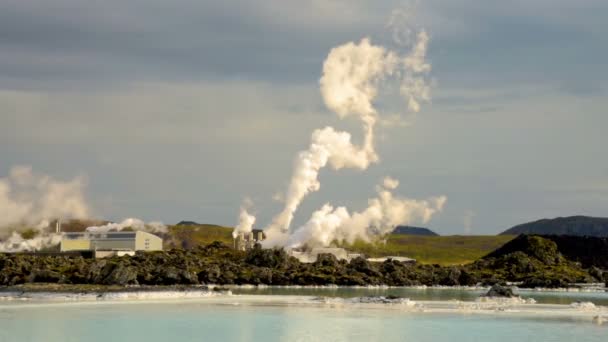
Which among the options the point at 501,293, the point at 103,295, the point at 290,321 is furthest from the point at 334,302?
the point at 103,295

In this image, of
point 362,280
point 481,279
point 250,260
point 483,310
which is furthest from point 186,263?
point 483,310

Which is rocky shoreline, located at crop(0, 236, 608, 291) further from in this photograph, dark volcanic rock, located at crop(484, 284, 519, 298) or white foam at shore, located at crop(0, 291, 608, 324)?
dark volcanic rock, located at crop(484, 284, 519, 298)

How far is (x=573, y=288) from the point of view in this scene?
184375 mm

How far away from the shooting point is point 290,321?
84.9 m

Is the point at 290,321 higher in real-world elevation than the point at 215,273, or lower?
lower

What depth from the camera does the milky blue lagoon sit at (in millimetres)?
72375

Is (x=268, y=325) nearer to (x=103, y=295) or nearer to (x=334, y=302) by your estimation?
(x=334, y=302)

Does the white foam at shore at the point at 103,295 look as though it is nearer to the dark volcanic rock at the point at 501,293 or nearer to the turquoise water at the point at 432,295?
the turquoise water at the point at 432,295

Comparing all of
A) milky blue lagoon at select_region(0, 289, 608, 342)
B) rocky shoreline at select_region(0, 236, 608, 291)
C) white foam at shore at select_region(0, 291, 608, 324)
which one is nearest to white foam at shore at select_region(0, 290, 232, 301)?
white foam at shore at select_region(0, 291, 608, 324)

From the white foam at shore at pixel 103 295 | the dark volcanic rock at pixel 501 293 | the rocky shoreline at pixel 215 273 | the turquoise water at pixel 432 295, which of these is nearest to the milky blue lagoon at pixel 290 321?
the white foam at shore at pixel 103 295

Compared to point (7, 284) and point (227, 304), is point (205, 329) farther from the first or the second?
point (7, 284)

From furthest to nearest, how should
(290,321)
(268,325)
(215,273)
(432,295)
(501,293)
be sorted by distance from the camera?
(215,273) < (432,295) < (501,293) < (290,321) < (268,325)

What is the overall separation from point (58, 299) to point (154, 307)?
2413 cm

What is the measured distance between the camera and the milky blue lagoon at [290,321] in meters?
72.4
